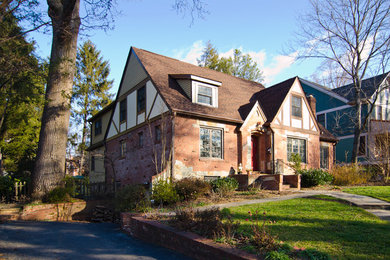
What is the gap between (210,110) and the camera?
54.3 feet

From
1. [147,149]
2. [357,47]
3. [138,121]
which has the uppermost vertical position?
[357,47]

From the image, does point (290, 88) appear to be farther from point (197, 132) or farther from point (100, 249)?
point (100, 249)

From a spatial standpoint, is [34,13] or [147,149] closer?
[34,13]

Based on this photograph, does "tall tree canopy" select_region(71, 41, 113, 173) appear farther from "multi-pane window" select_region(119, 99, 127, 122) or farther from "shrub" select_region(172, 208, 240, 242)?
"shrub" select_region(172, 208, 240, 242)

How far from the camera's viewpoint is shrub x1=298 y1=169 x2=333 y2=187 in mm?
15734

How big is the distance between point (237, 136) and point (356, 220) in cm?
1092

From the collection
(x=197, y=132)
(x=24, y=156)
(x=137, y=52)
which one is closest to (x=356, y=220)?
(x=197, y=132)

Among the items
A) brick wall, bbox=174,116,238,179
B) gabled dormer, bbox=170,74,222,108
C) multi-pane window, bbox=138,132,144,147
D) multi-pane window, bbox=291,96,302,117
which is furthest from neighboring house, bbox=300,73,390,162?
multi-pane window, bbox=138,132,144,147

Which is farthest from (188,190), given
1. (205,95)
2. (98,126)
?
(98,126)

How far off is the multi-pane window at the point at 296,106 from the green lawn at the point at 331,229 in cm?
1155

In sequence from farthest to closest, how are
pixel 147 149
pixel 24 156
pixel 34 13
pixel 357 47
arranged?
1. pixel 24 156
2. pixel 357 47
3. pixel 147 149
4. pixel 34 13

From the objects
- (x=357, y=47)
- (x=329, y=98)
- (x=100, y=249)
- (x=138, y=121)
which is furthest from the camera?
(x=329, y=98)

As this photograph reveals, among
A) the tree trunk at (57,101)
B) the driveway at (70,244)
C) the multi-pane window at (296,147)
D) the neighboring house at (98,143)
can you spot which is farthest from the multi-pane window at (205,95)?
the driveway at (70,244)

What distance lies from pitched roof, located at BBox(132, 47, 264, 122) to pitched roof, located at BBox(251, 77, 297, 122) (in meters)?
1.17
